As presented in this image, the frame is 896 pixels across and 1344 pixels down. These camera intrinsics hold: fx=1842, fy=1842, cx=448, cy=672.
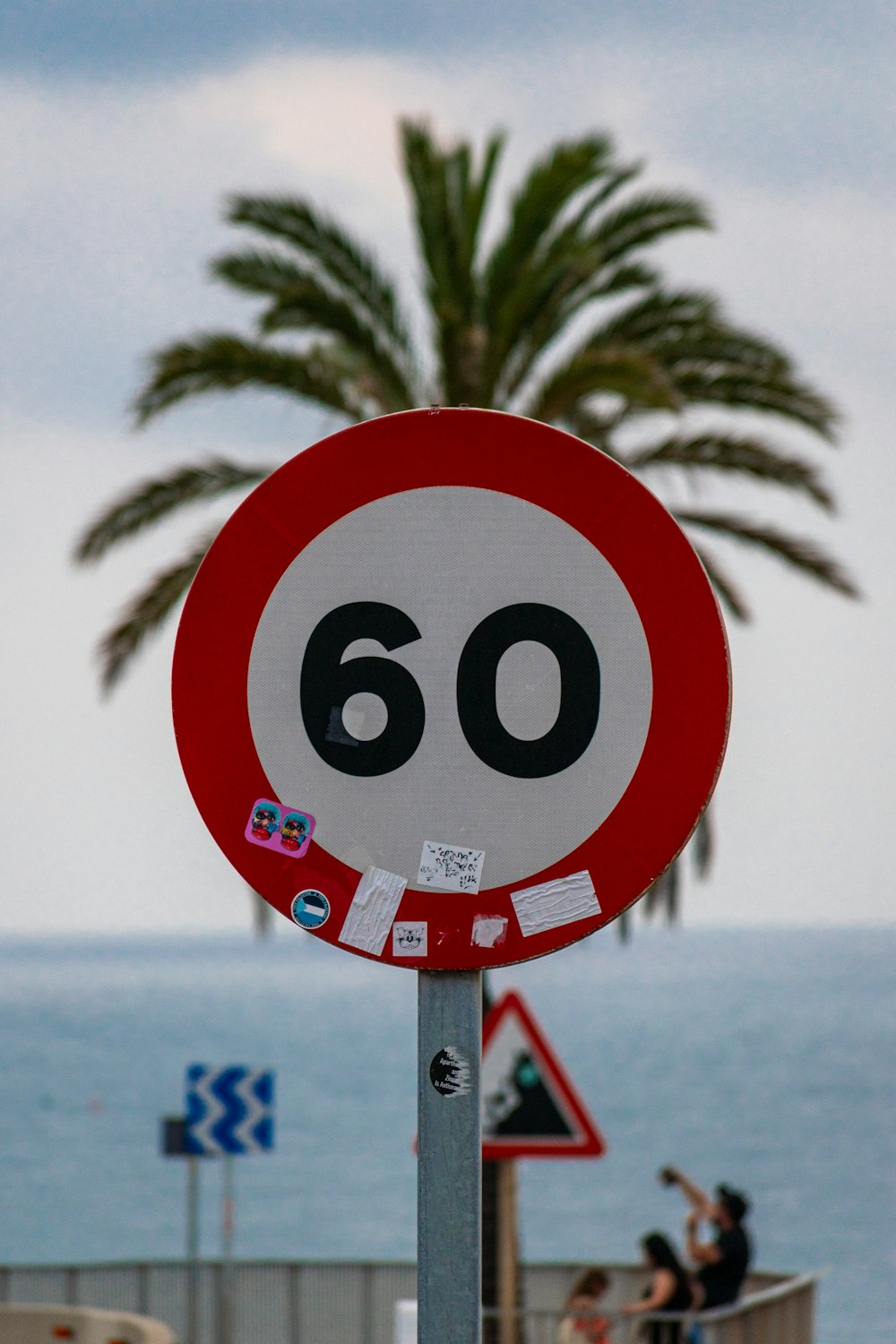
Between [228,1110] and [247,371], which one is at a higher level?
[247,371]

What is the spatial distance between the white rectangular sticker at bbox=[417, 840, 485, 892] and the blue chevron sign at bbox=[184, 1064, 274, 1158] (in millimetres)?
13537

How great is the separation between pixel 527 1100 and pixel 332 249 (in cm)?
699

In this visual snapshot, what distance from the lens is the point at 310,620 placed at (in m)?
2.28

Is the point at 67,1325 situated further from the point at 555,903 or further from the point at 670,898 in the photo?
the point at 555,903

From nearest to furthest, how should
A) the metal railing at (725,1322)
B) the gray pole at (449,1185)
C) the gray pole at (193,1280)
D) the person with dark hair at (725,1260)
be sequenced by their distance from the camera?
the gray pole at (449,1185) < the metal railing at (725,1322) < the person with dark hair at (725,1260) < the gray pole at (193,1280)

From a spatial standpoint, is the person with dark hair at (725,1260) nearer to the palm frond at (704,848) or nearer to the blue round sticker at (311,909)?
the palm frond at (704,848)

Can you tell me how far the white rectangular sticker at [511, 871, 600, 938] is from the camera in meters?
2.17

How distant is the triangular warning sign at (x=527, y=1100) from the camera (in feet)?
29.1

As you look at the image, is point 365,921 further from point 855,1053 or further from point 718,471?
point 855,1053

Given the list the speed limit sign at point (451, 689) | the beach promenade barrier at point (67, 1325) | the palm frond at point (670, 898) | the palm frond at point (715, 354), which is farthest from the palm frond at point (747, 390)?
the speed limit sign at point (451, 689)

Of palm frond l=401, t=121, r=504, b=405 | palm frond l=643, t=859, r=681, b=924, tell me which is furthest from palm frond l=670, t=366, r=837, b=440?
palm frond l=643, t=859, r=681, b=924

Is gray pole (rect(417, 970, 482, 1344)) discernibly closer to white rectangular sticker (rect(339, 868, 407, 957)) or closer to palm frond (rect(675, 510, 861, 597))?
white rectangular sticker (rect(339, 868, 407, 957))

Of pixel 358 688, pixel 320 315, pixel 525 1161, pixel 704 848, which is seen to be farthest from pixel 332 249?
pixel 525 1161

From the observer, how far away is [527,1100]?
29.6ft
